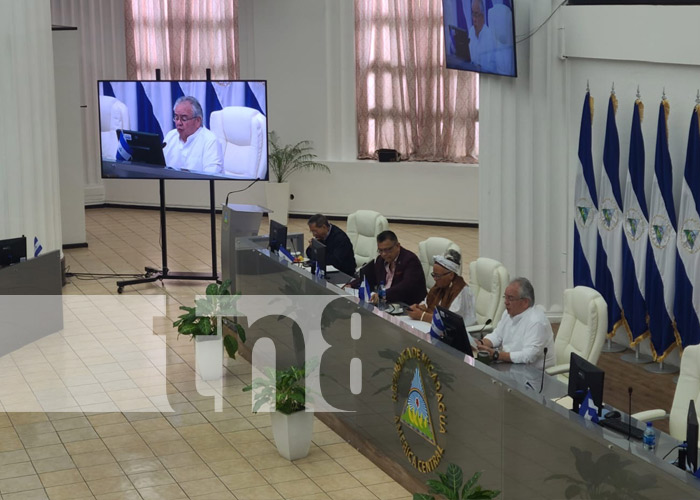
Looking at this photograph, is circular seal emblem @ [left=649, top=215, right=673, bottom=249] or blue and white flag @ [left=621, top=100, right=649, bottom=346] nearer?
circular seal emblem @ [left=649, top=215, right=673, bottom=249]

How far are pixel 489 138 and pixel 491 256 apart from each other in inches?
49.6

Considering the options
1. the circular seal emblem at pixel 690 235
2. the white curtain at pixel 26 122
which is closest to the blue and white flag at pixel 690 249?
the circular seal emblem at pixel 690 235

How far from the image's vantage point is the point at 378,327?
23.3 feet

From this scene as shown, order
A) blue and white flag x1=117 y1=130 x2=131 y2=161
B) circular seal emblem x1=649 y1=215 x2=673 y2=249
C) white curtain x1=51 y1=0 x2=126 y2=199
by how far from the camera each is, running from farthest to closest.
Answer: white curtain x1=51 y1=0 x2=126 y2=199
blue and white flag x1=117 y1=130 x2=131 y2=161
circular seal emblem x1=649 y1=215 x2=673 y2=249

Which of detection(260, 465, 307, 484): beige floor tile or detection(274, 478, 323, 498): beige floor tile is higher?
detection(260, 465, 307, 484): beige floor tile

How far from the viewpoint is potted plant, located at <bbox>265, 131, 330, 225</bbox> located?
59.1 feet

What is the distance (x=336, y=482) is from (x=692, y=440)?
330 cm

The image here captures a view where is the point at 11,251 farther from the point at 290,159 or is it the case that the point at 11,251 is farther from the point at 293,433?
the point at 290,159

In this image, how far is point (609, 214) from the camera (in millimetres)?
10016

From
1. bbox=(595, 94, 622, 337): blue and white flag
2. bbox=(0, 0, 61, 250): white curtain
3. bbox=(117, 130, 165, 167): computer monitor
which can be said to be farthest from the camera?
bbox=(117, 130, 165, 167): computer monitor

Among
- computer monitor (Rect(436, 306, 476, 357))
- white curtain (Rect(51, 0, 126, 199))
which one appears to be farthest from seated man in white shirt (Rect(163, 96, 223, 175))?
white curtain (Rect(51, 0, 126, 199))

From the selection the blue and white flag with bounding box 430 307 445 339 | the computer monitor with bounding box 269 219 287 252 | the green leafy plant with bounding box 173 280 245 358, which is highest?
the computer monitor with bounding box 269 219 287 252

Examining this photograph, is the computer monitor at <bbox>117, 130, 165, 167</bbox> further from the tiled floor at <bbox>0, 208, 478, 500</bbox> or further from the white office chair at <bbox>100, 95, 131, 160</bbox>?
the tiled floor at <bbox>0, 208, 478, 500</bbox>

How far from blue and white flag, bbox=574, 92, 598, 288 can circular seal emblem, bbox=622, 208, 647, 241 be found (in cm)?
47
